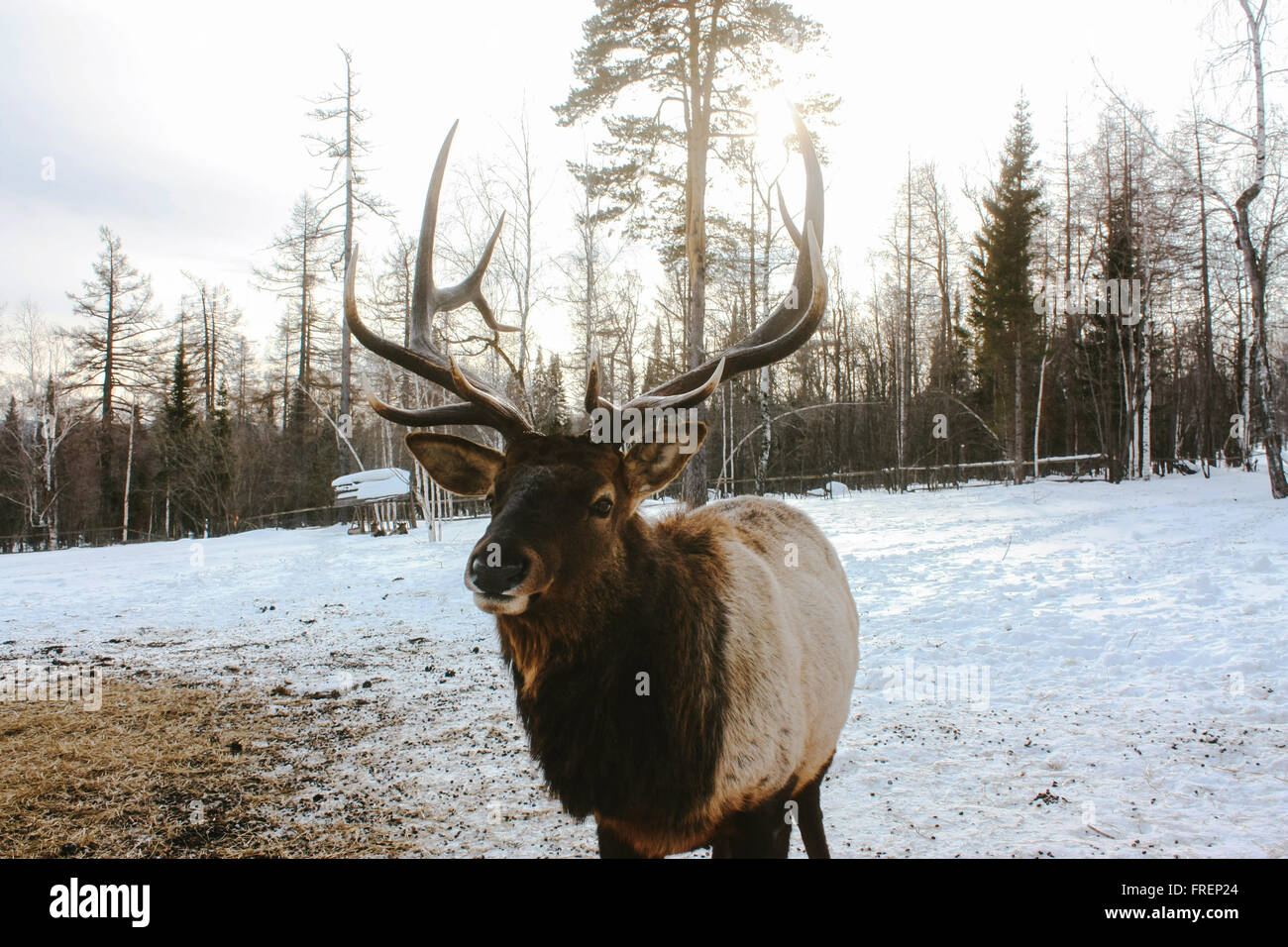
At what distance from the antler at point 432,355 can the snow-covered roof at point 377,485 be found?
13.7 metres

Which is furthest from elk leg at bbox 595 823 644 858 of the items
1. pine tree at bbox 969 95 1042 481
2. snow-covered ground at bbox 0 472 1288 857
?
pine tree at bbox 969 95 1042 481

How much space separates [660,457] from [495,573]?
0.98 m

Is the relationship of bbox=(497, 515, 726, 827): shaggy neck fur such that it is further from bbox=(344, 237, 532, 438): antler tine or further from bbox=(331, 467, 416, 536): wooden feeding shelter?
bbox=(331, 467, 416, 536): wooden feeding shelter

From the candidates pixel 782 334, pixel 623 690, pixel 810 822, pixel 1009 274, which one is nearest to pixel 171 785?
pixel 623 690

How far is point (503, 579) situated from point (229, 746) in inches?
145

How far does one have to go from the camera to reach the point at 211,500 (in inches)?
1040

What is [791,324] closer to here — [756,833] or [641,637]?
[641,637]

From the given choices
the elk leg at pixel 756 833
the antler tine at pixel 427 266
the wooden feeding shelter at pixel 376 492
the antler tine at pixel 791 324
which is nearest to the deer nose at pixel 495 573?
the antler tine at pixel 791 324

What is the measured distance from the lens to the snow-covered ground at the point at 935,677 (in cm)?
330

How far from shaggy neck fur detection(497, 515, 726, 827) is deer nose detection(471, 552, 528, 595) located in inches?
11.1

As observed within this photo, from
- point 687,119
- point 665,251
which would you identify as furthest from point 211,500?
point 687,119

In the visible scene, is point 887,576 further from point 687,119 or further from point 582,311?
point 582,311

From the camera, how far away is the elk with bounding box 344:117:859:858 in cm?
235

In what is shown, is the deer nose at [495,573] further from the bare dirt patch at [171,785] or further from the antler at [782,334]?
the bare dirt patch at [171,785]
